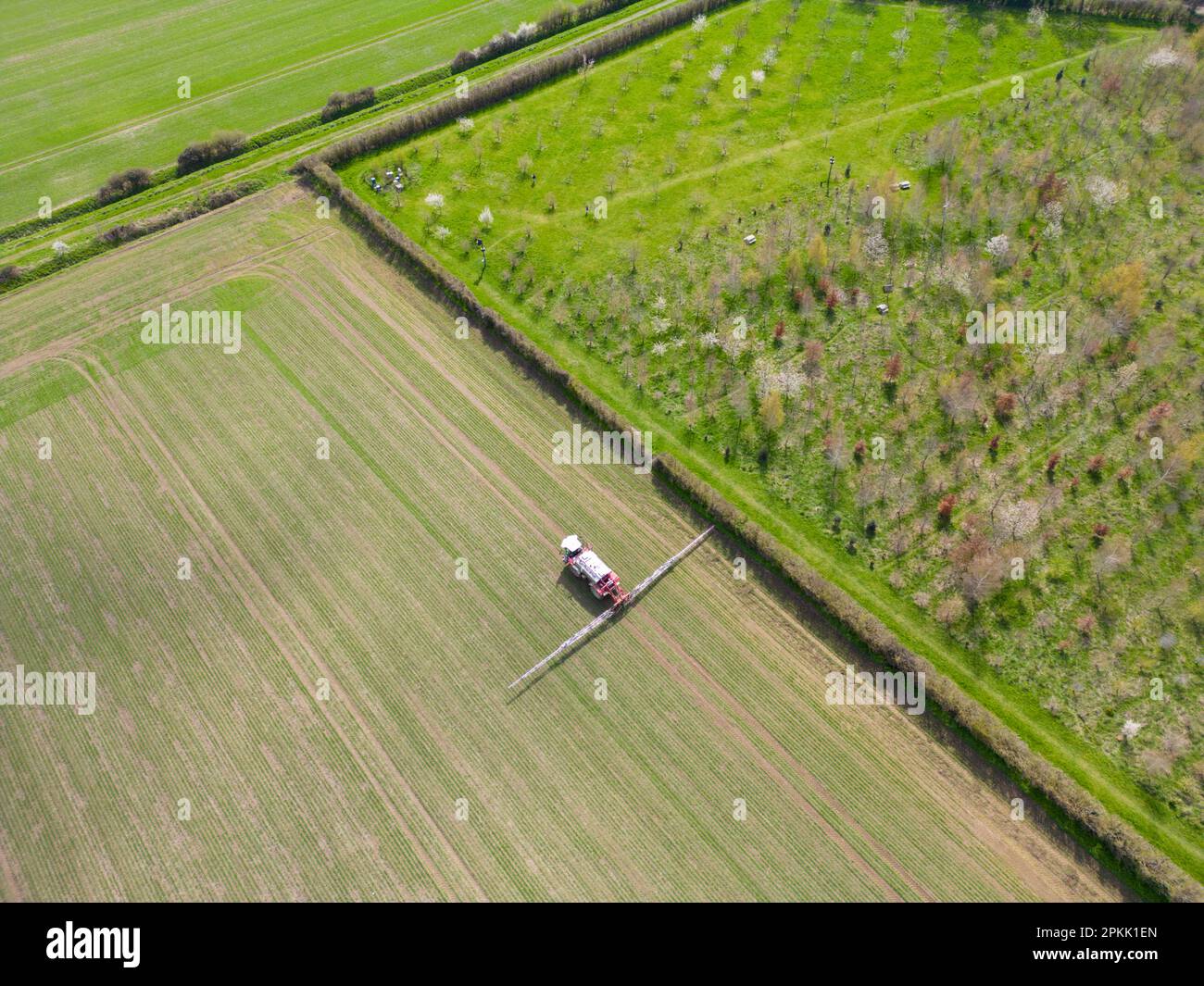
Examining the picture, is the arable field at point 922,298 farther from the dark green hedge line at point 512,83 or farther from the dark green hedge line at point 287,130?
the dark green hedge line at point 287,130

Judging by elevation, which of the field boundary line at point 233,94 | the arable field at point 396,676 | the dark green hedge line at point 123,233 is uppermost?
the field boundary line at point 233,94

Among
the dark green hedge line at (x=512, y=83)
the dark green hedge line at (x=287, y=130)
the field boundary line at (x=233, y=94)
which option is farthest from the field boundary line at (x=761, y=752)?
the field boundary line at (x=233, y=94)

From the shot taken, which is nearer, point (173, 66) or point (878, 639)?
point (878, 639)

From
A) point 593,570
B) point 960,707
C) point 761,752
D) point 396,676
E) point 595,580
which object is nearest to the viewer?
point 960,707

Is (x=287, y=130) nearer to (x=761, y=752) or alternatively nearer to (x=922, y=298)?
(x=922, y=298)

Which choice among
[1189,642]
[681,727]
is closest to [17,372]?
[681,727]

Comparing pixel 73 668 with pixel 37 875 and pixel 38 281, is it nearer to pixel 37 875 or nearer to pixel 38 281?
pixel 37 875

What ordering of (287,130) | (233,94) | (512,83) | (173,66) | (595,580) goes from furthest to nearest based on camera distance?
(173,66) → (233,94) → (512,83) → (287,130) → (595,580)

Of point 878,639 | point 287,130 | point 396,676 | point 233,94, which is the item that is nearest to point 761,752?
point 878,639
